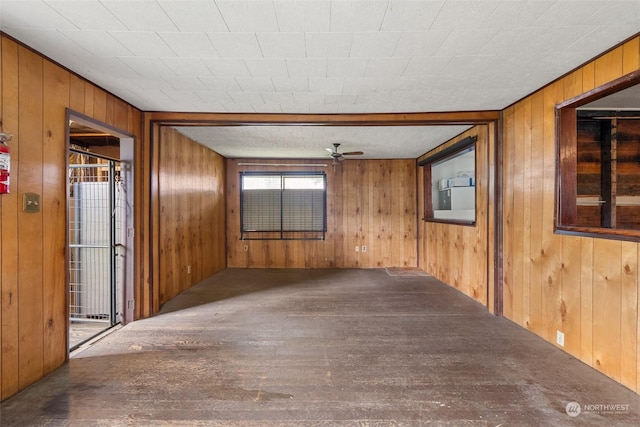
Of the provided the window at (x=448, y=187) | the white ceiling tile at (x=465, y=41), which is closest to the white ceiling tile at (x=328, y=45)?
the white ceiling tile at (x=465, y=41)

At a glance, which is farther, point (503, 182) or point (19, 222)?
point (503, 182)

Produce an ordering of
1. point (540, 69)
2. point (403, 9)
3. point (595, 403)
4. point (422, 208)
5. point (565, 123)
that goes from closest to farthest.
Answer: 1. point (403, 9)
2. point (595, 403)
3. point (540, 69)
4. point (565, 123)
5. point (422, 208)

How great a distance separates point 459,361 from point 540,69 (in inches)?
92.5

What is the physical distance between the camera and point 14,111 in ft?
5.93

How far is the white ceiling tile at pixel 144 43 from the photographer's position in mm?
1749

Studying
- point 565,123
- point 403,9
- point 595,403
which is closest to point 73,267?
point 403,9

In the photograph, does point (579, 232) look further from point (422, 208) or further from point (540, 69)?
point (422, 208)

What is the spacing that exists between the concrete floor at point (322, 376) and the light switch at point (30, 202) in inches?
46.4

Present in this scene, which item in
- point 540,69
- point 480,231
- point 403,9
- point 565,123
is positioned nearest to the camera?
point 403,9

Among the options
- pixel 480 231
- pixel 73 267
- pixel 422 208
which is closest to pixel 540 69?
pixel 480 231

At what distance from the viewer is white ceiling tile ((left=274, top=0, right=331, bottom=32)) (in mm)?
1504

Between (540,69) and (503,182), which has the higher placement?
(540,69)

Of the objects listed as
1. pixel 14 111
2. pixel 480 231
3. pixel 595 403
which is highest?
pixel 14 111

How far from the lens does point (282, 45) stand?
1.87 m
